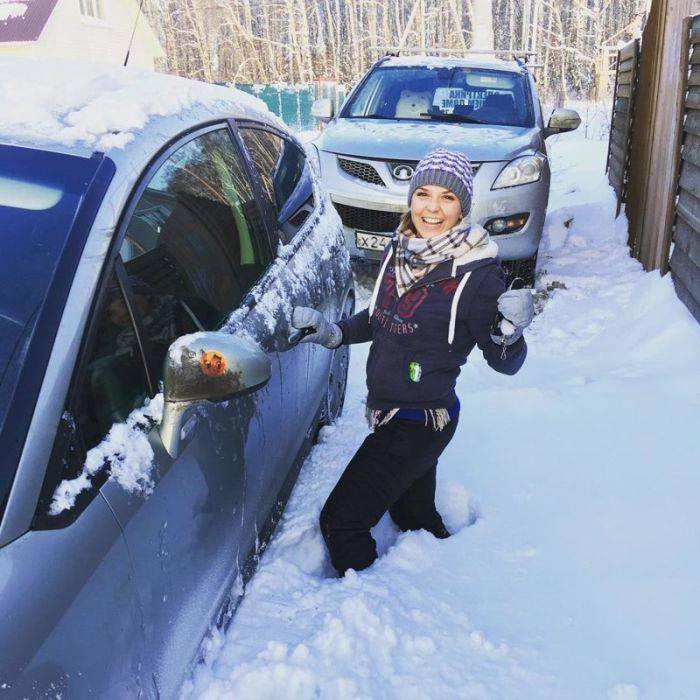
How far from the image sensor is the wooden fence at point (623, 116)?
7156 mm

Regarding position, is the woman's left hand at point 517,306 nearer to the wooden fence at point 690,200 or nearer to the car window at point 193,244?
the car window at point 193,244

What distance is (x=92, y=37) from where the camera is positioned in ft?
84.8

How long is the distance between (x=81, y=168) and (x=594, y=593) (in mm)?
1967

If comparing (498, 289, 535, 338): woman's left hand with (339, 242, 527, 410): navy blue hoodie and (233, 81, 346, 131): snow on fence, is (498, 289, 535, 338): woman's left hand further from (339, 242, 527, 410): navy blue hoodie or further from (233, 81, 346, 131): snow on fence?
(233, 81, 346, 131): snow on fence

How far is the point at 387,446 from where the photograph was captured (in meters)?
2.25

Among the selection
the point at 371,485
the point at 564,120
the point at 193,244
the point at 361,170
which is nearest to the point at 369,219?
the point at 361,170

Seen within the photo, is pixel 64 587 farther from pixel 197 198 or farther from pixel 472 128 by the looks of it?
pixel 472 128

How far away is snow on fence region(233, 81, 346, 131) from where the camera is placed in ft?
70.1

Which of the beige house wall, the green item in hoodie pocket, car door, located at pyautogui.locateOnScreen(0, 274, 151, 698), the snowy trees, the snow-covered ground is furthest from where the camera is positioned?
the snowy trees

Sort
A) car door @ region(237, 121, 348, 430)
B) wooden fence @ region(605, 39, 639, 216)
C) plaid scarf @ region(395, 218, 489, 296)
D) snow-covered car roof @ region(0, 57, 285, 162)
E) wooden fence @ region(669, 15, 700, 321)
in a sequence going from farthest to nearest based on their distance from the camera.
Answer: wooden fence @ region(605, 39, 639, 216) → wooden fence @ region(669, 15, 700, 321) → car door @ region(237, 121, 348, 430) → plaid scarf @ region(395, 218, 489, 296) → snow-covered car roof @ region(0, 57, 285, 162)

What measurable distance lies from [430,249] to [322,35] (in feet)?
138

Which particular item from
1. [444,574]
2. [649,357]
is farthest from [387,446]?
[649,357]

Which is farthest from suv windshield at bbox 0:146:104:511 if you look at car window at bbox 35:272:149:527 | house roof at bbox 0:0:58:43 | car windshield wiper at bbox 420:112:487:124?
house roof at bbox 0:0:58:43

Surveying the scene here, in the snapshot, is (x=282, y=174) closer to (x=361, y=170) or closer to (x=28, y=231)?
(x=28, y=231)
